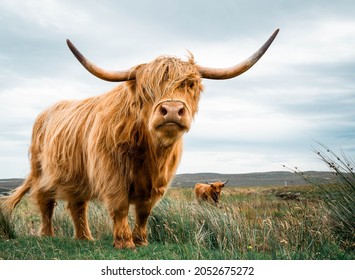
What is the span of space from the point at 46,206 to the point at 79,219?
2.07ft

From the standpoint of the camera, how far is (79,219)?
6195 millimetres

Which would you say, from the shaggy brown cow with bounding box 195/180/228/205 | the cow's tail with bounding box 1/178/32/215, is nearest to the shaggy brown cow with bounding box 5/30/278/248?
the cow's tail with bounding box 1/178/32/215

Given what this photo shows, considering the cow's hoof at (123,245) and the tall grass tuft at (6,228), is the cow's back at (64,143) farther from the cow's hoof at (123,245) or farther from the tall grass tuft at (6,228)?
the cow's hoof at (123,245)

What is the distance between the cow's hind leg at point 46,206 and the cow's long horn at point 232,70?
9.44 ft

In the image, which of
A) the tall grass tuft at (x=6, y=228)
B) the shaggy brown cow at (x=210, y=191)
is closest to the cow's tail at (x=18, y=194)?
the tall grass tuft at (x=6, y=228)

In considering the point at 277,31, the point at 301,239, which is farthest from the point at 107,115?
the point at 301,239

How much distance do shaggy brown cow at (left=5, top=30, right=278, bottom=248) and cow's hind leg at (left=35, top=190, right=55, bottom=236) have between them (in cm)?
83

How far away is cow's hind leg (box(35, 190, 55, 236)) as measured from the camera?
21.0 ft

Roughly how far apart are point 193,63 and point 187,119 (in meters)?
0.85

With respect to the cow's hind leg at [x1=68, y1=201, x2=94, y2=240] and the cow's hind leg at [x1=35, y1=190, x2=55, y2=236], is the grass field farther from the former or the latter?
the cow's hind leg at [x1=35, y1=190, x2=55, y2=236]

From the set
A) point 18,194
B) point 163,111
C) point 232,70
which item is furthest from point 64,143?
point 232,70

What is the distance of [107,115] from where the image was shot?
493 cm
